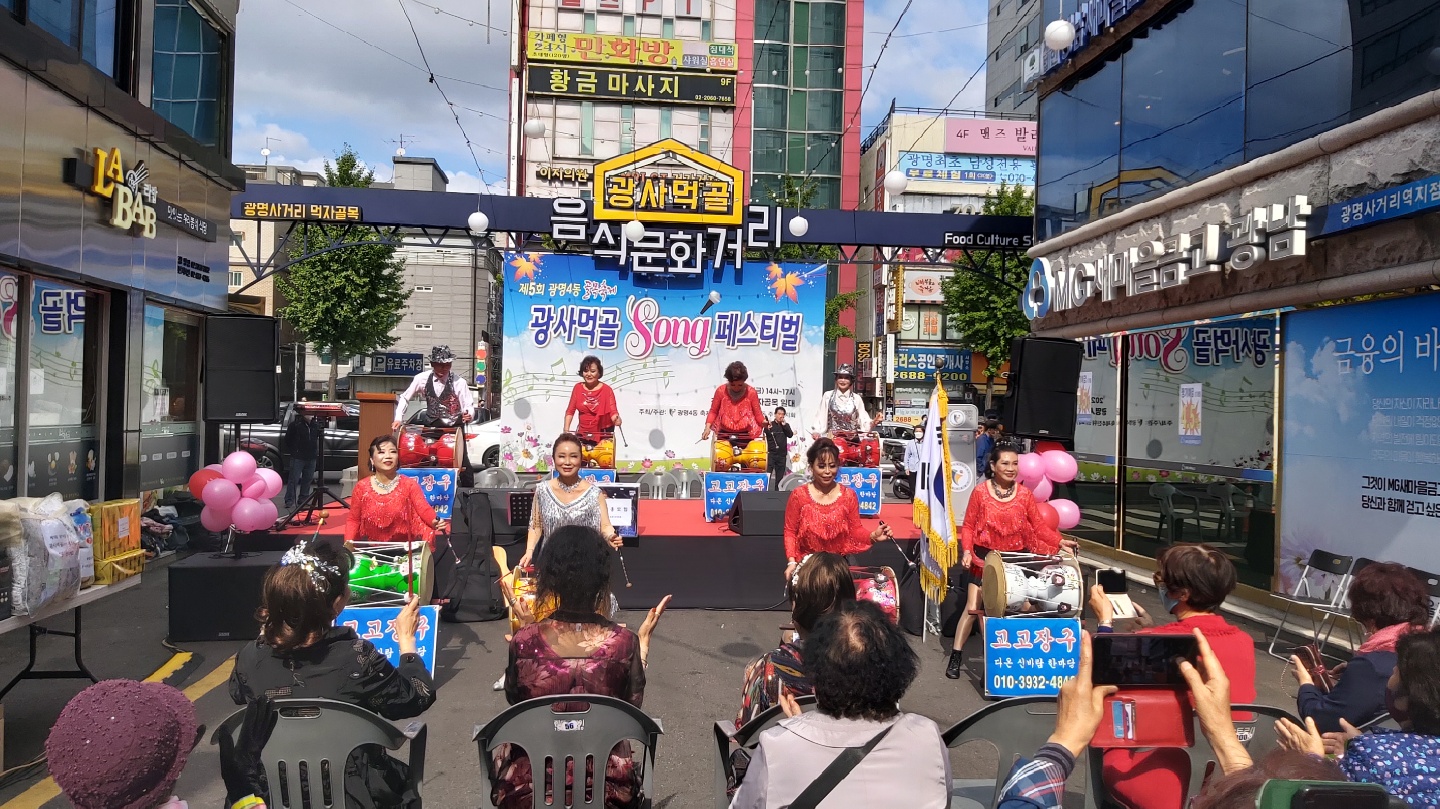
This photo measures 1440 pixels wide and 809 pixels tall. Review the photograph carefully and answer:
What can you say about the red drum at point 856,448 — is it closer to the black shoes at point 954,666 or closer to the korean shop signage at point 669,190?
the black shoes at point 954,666

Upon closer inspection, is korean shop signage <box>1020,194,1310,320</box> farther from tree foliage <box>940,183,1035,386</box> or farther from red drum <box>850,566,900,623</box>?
tree foliage <box>940,183,1035,386</box>

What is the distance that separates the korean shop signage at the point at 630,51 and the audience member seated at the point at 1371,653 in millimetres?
39700

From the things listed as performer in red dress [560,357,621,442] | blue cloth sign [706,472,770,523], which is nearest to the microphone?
performer in red dress [560,357,621,442]

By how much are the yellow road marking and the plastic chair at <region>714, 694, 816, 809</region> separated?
8.34 ft

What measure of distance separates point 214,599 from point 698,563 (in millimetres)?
3700

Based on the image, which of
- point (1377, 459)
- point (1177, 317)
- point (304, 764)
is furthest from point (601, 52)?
point (304, 764)

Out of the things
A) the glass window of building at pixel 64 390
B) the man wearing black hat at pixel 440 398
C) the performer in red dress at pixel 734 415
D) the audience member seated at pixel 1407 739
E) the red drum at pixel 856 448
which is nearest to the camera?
the audience member seated at pixel 1407 739

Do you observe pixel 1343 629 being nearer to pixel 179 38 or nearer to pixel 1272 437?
pixel 1272 437

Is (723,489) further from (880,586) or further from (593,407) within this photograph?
(880,586)

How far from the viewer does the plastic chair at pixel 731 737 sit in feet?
9.22

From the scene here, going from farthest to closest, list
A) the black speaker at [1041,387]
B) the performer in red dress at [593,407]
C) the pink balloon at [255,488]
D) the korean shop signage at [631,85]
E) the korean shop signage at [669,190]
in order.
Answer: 1. the korean shop signage at [631,85]
2. the korean shop signage at [669,190]
3. the performer in red dress at [593,407]
4. the black speaker at [1041,387]
5. the pink balloon at [255,488]

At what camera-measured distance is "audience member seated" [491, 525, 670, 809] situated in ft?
9.51

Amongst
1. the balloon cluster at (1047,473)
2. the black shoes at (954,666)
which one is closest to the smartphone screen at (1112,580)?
the black shoes at (954,666)

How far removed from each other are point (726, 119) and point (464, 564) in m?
36.1
